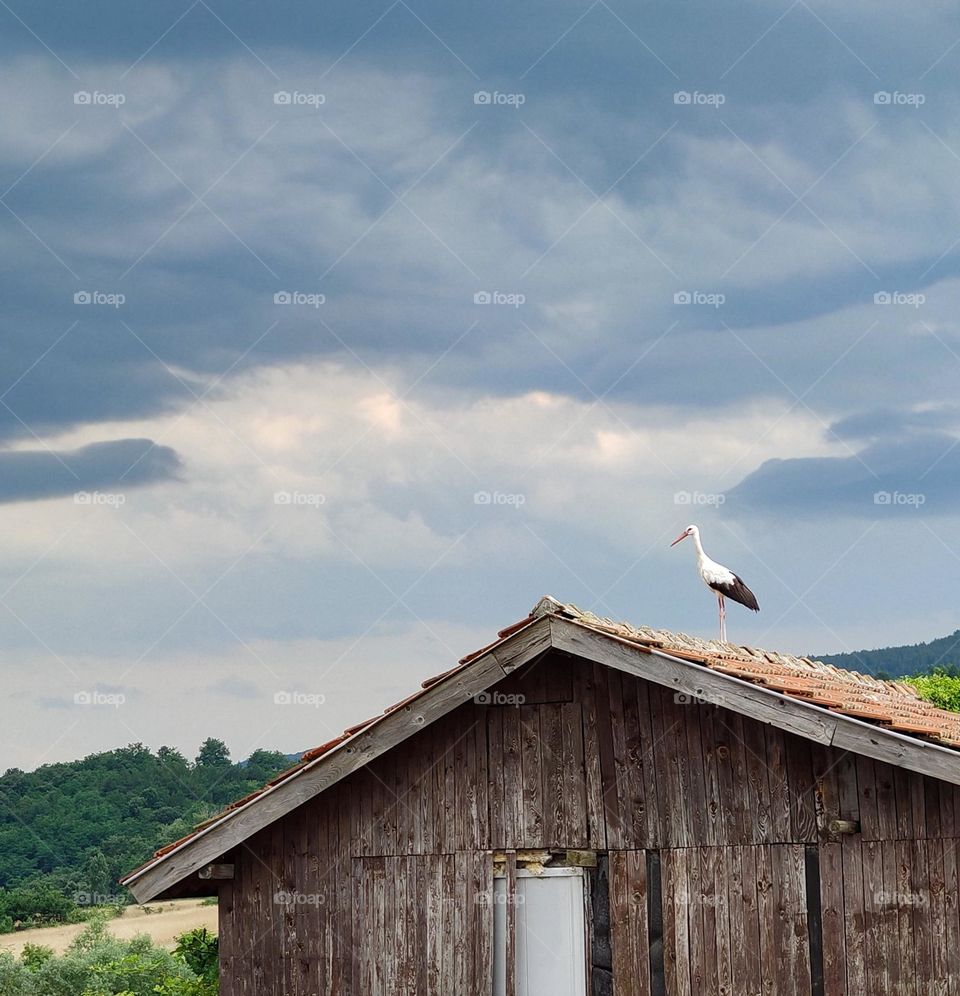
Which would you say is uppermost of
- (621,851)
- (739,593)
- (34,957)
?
(739,593)

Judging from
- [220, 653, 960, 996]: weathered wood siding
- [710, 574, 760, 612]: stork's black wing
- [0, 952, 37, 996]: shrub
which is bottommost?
[0, 952, 37, 996]: shrub

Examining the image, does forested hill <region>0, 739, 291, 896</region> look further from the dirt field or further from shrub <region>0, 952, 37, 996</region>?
shrub <region>0, 952, 37, 996</region>

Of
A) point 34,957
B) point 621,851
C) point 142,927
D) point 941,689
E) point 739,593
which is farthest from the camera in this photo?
point 142,927

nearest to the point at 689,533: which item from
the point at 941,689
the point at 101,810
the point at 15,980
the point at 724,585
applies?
the point at 724,585

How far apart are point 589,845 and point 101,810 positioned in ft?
166

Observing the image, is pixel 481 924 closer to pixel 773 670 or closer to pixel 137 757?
pixel 773 670

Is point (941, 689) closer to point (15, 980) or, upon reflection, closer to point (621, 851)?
point (621, 851)

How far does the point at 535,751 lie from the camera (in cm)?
1229

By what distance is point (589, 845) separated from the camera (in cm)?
1204

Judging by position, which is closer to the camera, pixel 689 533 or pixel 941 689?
pixel 689 533

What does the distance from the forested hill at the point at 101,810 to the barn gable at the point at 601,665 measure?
43.2 meters

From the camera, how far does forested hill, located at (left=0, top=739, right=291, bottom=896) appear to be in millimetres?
55438

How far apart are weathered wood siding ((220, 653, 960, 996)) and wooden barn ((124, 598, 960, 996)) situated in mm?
17

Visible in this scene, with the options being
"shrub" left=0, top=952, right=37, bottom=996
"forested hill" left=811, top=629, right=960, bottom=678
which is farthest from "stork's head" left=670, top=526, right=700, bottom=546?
"forested hill" left=811, top=629, right=960, bottom=678
